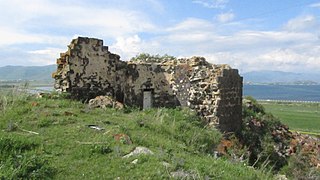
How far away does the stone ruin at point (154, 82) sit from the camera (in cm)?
1385

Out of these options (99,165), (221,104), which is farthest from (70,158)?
(221,104)

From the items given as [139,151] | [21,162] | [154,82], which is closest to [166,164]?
[139,151]

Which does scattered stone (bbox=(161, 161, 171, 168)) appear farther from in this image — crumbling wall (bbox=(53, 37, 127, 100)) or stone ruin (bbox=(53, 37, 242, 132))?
crumbling wall (bbox=(53, 37, 127, 100))

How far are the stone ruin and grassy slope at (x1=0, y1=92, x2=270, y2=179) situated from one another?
234 cm

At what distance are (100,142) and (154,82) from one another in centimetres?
822

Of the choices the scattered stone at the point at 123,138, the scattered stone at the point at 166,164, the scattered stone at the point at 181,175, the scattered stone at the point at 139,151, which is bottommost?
the scattered stone at the point at 181,175

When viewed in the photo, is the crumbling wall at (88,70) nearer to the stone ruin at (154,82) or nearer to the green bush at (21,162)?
the stone ruin at (154,82)

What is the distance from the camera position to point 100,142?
300 inches

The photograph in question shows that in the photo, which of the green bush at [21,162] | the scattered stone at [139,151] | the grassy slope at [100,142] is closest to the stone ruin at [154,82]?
the grassy slope at [100,142]

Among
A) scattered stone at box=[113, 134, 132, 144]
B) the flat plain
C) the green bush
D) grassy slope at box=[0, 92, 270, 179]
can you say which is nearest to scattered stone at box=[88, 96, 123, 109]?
grassy slope at box=[0, 92, 270, 179]

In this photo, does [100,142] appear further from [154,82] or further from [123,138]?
[154,82]

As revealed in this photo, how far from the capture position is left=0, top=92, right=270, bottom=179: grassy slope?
251 inches

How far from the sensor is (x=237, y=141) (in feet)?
45.4

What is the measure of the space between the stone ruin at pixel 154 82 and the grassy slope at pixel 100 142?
7.66 ft
